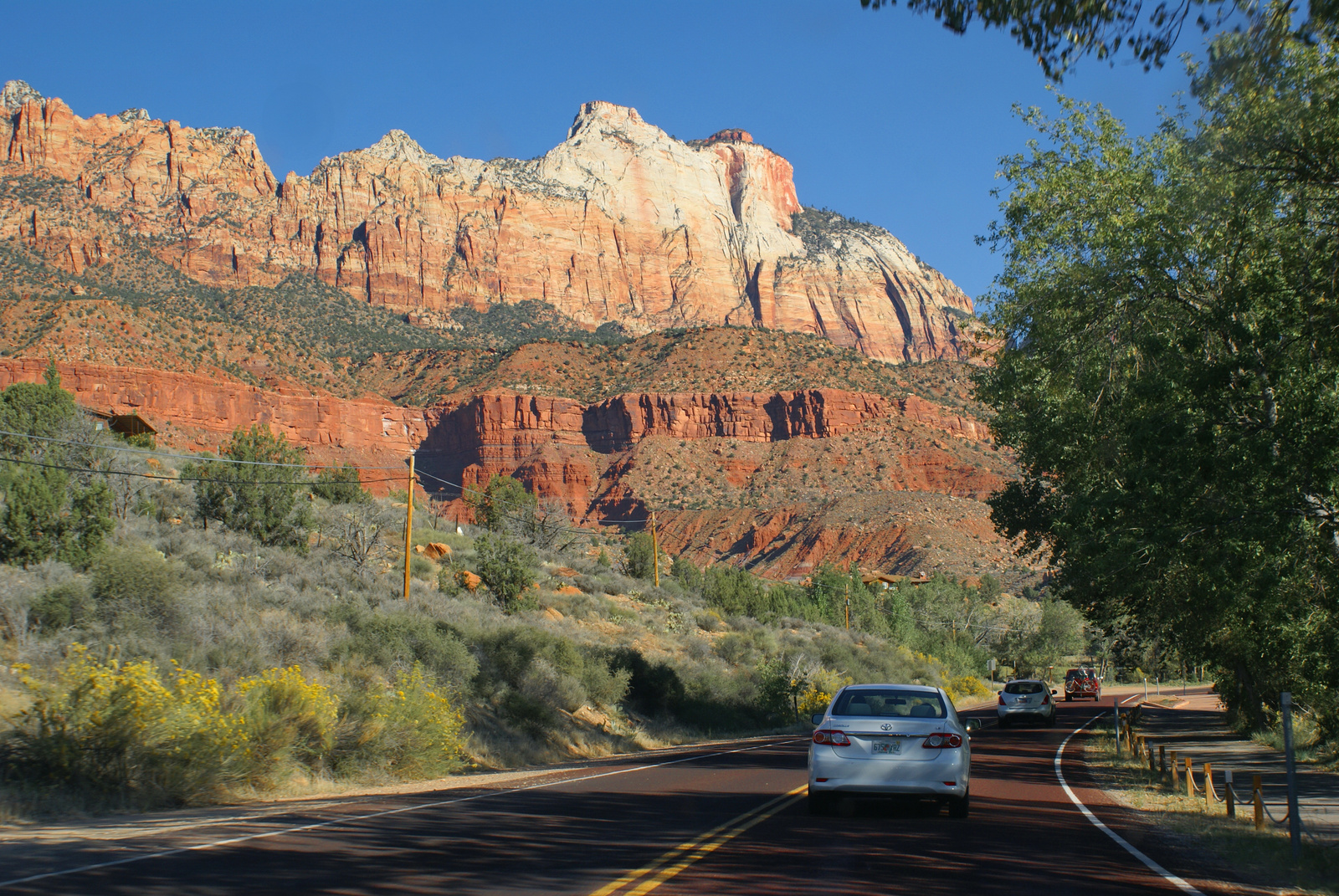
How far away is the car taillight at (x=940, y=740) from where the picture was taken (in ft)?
36.6

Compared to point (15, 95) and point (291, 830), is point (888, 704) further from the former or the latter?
point (15, 95)

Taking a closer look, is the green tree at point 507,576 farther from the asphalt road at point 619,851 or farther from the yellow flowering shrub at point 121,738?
the yellow flowering shrub at point 121,738

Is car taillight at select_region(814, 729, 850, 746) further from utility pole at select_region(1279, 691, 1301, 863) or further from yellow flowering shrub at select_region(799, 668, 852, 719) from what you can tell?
yellow flowering shrub at select_region(799, 668, 852, 719)

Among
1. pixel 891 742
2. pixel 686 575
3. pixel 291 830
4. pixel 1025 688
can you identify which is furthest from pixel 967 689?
pixel 291 830

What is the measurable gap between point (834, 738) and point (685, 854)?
9.77 feet

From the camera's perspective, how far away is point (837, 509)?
9850cm

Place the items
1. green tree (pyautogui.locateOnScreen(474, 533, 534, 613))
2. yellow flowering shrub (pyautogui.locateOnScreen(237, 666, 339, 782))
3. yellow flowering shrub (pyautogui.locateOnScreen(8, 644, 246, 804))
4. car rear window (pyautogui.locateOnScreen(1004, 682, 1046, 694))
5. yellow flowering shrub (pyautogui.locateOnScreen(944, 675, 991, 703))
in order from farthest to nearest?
yellow flowering shrub (pyautogui.locateOnScreen(944, 675, 991, 703)) → green tree (pyautogui.locateOnScreen(474, 533, 534, 613)) → car rear window (pyautogui.locateOnScreen(1004, 682, 1046, 694)) → yellow flowering shrub (pyautogui.locateOnScreen(237, 666, 339, 782)) → yellow flowering shrub (pyautogui.locateOnScreen(8, 644, 246, 804))

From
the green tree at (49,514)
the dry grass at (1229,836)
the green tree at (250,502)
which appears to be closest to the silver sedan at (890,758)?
the dry grass at (1229,836)

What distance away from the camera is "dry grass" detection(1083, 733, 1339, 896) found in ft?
29.3

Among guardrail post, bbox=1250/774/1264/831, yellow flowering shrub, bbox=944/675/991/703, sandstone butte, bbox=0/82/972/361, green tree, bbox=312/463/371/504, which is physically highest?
sandstone butte, bbox=0/82/972/361

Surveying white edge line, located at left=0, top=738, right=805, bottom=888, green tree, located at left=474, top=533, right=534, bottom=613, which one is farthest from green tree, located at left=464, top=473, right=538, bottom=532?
white edge line, located at left=0, top=738, right=805, bottom=888

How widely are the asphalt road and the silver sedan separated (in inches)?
14.5

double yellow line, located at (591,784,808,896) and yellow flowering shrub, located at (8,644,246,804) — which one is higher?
yellow flowering shrub, located at (8,644,246,804)

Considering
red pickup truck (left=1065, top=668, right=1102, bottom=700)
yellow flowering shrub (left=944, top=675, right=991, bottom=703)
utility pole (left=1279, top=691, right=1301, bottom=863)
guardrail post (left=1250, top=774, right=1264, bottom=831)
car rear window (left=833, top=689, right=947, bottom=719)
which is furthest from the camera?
red pickup truck (left=1065, top=668, right=1102, bottom=700)
